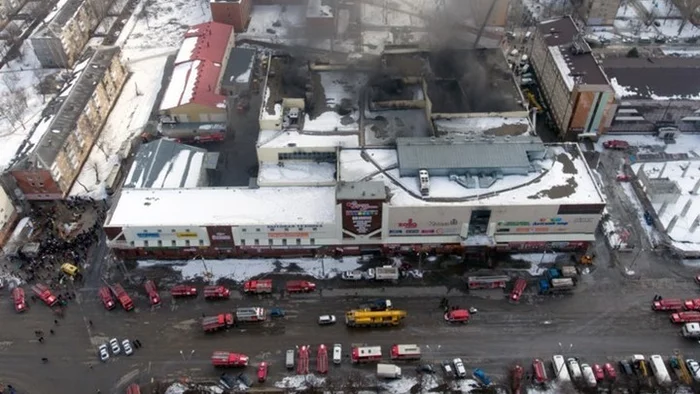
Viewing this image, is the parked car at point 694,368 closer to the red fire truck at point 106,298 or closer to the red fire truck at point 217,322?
the red fire truck at point 217,322

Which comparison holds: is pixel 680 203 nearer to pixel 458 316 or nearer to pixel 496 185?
pixel 496 185

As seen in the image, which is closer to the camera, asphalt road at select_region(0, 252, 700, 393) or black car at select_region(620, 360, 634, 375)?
black car at select_region(620, 360, 634, 375)

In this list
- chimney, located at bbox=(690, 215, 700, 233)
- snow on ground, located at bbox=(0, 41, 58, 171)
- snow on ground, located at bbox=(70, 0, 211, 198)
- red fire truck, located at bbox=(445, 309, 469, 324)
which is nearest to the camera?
red fire truck, located at bbox=(445, 309, 469, 324)

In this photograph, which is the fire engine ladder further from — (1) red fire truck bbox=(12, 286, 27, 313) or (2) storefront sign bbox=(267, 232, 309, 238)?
(1) red fire truck bbox=(12, 286, 27, 313)

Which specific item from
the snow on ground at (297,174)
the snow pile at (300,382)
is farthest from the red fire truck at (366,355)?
the snow on ground at (297,174)

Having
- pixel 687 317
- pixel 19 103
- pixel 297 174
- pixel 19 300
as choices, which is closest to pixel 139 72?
pixel 19 103

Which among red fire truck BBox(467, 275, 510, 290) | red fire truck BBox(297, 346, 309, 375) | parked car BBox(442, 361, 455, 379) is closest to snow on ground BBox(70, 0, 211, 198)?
red fire truck BBox(297, 346, 309, 375)
